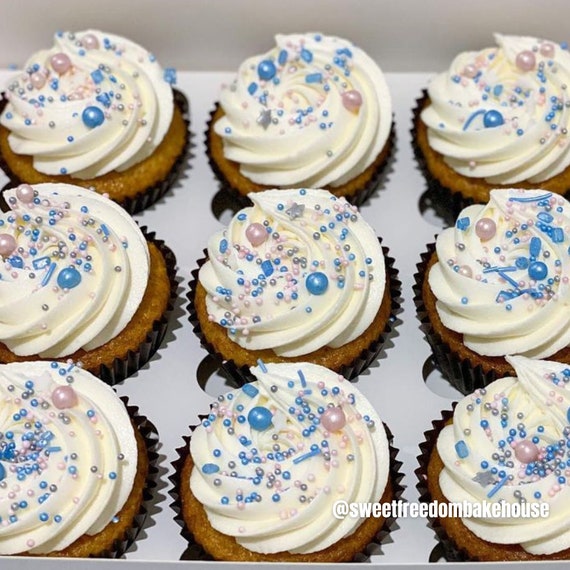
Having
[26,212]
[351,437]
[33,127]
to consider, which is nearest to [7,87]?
[33,127]

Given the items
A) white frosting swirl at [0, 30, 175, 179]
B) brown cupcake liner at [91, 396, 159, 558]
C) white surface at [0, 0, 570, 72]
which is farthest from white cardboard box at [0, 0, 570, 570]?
white frosting swirl at [0, 30, 175, 179]

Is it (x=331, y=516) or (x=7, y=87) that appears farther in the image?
(x=7, y=87)

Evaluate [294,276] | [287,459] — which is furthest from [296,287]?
[287,459]

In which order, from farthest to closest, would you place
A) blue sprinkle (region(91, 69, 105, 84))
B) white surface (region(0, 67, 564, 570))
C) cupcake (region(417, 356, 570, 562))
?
1. blue sprinkle (region(91, 69, 105, 84))
2. white surface (region(0, 67, 564, 570))
3. cupcake (region(417, 356, 570, 562))

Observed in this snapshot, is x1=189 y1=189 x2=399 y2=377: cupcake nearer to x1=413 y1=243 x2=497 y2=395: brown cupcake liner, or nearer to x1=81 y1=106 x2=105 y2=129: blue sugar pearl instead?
x1=413 y1=243 x2=497 y2=395: brown cupcake liner

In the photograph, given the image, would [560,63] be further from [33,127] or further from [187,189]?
[33,127]

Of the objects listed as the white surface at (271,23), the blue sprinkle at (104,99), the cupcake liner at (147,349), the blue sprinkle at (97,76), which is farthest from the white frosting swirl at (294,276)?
the white surface at (271,23)

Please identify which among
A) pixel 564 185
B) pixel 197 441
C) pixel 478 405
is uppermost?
pixel 564 185
